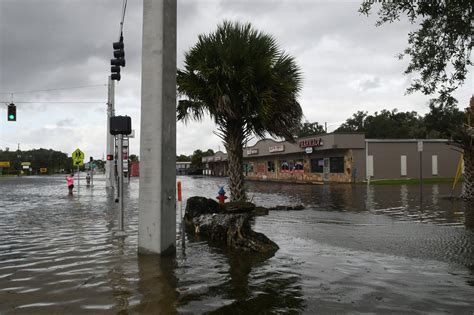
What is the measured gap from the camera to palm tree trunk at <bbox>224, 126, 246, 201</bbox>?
13977mm

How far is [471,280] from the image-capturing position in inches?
234

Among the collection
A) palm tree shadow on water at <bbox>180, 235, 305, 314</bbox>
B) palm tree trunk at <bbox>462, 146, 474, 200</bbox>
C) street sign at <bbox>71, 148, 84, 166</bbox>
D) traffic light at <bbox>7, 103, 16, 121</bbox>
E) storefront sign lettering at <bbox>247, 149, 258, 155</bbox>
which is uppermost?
traffic light at <bbox>7, 103, 16, 121</bbox>

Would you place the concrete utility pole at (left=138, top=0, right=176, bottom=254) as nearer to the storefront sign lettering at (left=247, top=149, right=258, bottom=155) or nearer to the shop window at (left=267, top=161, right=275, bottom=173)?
the shop window at (left=267, top=161, right=275, bottom=173)

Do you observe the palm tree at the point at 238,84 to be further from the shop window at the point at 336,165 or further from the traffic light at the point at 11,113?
the shop window at the point at 336,165

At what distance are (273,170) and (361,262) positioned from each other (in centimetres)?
4986

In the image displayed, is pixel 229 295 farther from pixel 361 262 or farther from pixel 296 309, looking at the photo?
pixel 361 262

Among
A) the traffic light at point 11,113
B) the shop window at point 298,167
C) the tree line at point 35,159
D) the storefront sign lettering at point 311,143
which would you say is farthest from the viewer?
the tree line at point 35,159

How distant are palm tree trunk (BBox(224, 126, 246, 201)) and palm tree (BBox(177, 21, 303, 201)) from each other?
1.3 inches

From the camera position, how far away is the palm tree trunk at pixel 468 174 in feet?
59.5

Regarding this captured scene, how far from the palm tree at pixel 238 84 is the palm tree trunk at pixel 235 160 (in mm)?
32

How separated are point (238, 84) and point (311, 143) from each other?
105ft

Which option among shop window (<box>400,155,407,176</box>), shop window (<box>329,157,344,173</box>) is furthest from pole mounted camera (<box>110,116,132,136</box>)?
shop window (<box>400,155,407,176</box>)

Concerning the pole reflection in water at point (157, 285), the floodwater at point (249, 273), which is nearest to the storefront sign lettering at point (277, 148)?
the floodwater at point (249, 273)

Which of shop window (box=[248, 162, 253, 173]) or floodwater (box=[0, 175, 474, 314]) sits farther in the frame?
shop window (box=[248, 162, 253, 173])
